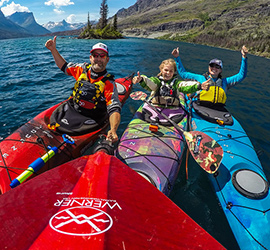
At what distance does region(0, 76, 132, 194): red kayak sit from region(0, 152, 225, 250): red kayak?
1.08 meters

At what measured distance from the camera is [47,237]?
116 cm

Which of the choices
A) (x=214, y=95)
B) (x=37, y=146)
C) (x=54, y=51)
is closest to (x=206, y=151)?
(x=214, y=95)

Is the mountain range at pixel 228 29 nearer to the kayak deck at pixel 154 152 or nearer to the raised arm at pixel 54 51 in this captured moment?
the kayak deck at pixel 154 152

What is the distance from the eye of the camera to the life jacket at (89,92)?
10.5 ft

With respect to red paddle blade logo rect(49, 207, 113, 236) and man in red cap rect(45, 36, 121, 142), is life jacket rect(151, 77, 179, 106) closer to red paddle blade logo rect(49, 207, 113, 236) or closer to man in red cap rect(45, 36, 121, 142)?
man in red cap rect(45, 36, 121, 142)

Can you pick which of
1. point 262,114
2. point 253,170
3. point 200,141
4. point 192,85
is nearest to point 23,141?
point 200,141

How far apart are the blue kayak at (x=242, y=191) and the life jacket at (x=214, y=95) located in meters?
1.11

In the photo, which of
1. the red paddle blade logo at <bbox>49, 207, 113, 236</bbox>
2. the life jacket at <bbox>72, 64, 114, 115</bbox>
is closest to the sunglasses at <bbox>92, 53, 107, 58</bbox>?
the life jacket at <bbox>72, 64, 114, 115</bbox>

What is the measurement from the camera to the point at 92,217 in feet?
4.33

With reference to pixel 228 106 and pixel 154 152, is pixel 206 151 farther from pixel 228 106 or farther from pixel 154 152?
pixel 228 106

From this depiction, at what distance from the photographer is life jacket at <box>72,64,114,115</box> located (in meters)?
3.20

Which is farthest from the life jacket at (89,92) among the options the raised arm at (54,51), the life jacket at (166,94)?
the life jacket at (166,94)

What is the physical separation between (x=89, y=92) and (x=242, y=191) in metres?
3.30

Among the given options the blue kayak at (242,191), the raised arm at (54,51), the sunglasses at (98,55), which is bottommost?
the blue kayak at (242,191)
